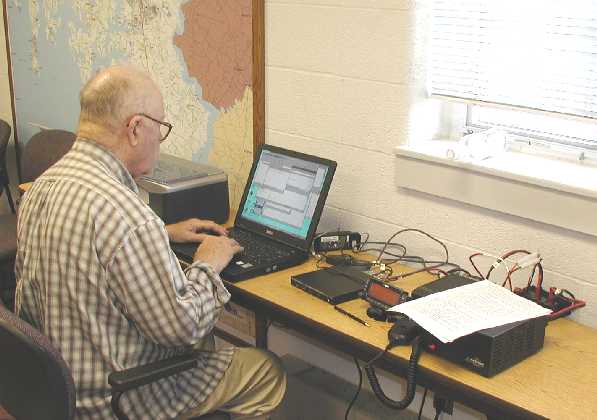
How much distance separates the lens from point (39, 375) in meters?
1.64

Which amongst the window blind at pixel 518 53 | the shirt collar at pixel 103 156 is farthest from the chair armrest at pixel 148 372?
the window blind at pixel 518 53

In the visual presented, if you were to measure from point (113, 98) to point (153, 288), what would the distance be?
0.47 meters

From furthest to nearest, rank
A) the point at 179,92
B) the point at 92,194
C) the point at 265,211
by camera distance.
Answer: the point at 179,92
the point at 265,211
the point at 92,194

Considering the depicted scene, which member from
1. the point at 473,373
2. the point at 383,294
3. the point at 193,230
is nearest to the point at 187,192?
the point at 193,230

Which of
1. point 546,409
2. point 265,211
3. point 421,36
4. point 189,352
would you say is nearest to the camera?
point 546,409

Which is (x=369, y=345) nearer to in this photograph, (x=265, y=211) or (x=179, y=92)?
(x=265, y=211)

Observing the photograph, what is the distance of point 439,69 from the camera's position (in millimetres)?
2277

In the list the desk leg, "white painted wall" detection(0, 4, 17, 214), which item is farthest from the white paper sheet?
"white painted wall" detection(0, 4, 17, 214)

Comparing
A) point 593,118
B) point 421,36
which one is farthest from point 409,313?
point 421,36

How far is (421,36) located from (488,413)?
110cm

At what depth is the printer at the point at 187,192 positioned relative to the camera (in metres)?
2.55

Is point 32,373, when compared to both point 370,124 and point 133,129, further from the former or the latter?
point 370,124

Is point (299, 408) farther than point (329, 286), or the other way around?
point (299, 408)

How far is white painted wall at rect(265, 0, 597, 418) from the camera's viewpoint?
207 centimetres
